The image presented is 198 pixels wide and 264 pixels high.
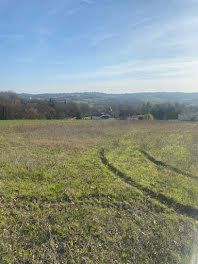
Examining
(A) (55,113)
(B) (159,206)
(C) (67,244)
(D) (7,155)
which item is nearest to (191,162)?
(B) (159,206)

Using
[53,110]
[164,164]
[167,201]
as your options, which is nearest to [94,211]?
[167,201]

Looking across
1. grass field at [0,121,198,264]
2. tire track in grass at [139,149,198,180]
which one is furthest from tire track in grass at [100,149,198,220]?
tire track in grass at [139,149,198,180]

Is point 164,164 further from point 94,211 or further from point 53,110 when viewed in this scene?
point 53,110

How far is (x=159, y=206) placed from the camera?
607 centimetres

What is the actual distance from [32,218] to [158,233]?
→ 12.2 feet

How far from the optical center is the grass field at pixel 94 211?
407 cm

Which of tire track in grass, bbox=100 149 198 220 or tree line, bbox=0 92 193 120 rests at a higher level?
tree line, bbox=0 92 193 120

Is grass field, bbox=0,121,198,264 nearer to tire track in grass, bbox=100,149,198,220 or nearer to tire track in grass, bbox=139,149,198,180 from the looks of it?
tire track in grass, bbox=100,149,198,220

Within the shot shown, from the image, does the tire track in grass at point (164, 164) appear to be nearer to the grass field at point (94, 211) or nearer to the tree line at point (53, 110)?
the grass field at point (94, 211)

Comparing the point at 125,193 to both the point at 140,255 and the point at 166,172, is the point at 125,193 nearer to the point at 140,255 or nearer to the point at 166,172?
the point at 140,255

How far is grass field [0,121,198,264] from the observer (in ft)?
13.4

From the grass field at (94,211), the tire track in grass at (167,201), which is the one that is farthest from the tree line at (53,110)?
the tire track in grass at (167,201)

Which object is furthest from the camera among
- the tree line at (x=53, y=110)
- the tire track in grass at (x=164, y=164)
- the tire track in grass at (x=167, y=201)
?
the tree line at (x=53, y=110)

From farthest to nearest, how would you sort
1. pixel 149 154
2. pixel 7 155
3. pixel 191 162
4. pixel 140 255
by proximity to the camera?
pixel 149 154
pixel 191 162
pixel 7 155
pixel 140 255
